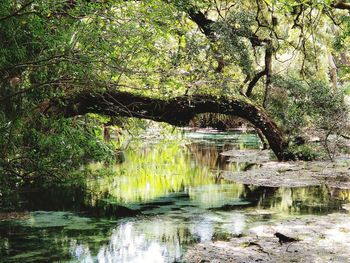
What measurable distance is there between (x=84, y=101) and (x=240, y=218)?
9.25 feet

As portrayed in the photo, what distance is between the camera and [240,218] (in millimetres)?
5656

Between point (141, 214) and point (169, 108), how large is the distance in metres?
2.32

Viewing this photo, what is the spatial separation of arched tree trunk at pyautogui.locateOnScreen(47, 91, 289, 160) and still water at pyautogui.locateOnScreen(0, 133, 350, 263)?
805 mm

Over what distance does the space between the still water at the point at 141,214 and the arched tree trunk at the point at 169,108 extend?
0.81m

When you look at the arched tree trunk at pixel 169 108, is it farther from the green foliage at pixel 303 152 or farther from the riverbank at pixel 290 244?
the riverbank at pixel 290 244

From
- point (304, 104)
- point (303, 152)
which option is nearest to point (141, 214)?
point (303, 152)

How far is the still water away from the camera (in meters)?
4.52

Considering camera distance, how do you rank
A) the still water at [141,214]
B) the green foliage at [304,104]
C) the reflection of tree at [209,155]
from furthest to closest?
the reflection of tree at [209,155]
the green foliage at [304,104]
the still water at [141,214]

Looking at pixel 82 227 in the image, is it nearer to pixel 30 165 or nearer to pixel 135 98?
pixel 30 165

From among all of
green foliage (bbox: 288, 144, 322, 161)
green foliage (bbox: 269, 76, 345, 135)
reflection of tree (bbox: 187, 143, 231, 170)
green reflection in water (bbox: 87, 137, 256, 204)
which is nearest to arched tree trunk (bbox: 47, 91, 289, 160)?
green foliage (bbox: 288, 144, 322, 161)

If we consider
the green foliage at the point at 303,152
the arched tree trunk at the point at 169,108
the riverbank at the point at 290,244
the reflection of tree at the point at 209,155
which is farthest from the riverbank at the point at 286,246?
the reflection of tree at the point at 209,155

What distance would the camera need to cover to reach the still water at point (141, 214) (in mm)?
4523

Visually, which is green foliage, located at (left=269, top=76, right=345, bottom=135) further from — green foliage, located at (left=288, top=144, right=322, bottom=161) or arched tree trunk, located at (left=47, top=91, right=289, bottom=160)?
arched tree trunk, located at (left=47, top=91, right=289, bottom=160)

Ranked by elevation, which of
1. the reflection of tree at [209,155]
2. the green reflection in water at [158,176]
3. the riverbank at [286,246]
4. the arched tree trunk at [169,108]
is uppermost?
the arched tree trunk at [169,108]
